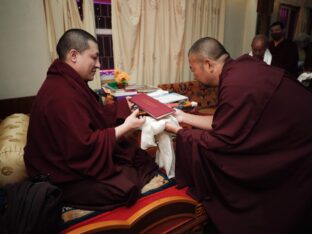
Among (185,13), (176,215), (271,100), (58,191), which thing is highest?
(185,13)

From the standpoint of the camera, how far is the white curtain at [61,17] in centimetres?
227

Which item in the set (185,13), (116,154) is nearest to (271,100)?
(116,154)

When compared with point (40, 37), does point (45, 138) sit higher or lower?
lower

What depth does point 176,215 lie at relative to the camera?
131 centimetres

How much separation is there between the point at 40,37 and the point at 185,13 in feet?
6.36

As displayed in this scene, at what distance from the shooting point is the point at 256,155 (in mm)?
1248

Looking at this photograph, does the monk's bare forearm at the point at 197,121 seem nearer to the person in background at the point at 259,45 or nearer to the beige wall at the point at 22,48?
the beige wall at the point at 22,48

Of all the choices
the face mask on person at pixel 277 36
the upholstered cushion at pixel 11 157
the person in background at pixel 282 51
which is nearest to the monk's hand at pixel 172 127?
the upholstered cushion at pixel 11 157

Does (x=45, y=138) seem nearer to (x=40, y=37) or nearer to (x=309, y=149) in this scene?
(x=309, y=149)

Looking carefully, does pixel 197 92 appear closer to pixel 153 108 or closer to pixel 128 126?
pixel 153 108

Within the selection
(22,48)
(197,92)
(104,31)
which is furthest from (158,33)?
(22,48)

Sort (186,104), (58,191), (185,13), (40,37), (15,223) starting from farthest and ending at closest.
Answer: (185,13)
(40,37)
(186,104)
(58,191)
(15,223)

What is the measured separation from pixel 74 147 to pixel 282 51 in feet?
12.5

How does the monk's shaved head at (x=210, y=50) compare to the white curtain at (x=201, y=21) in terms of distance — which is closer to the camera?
the monk's shaved head at (x=210, y=50)
